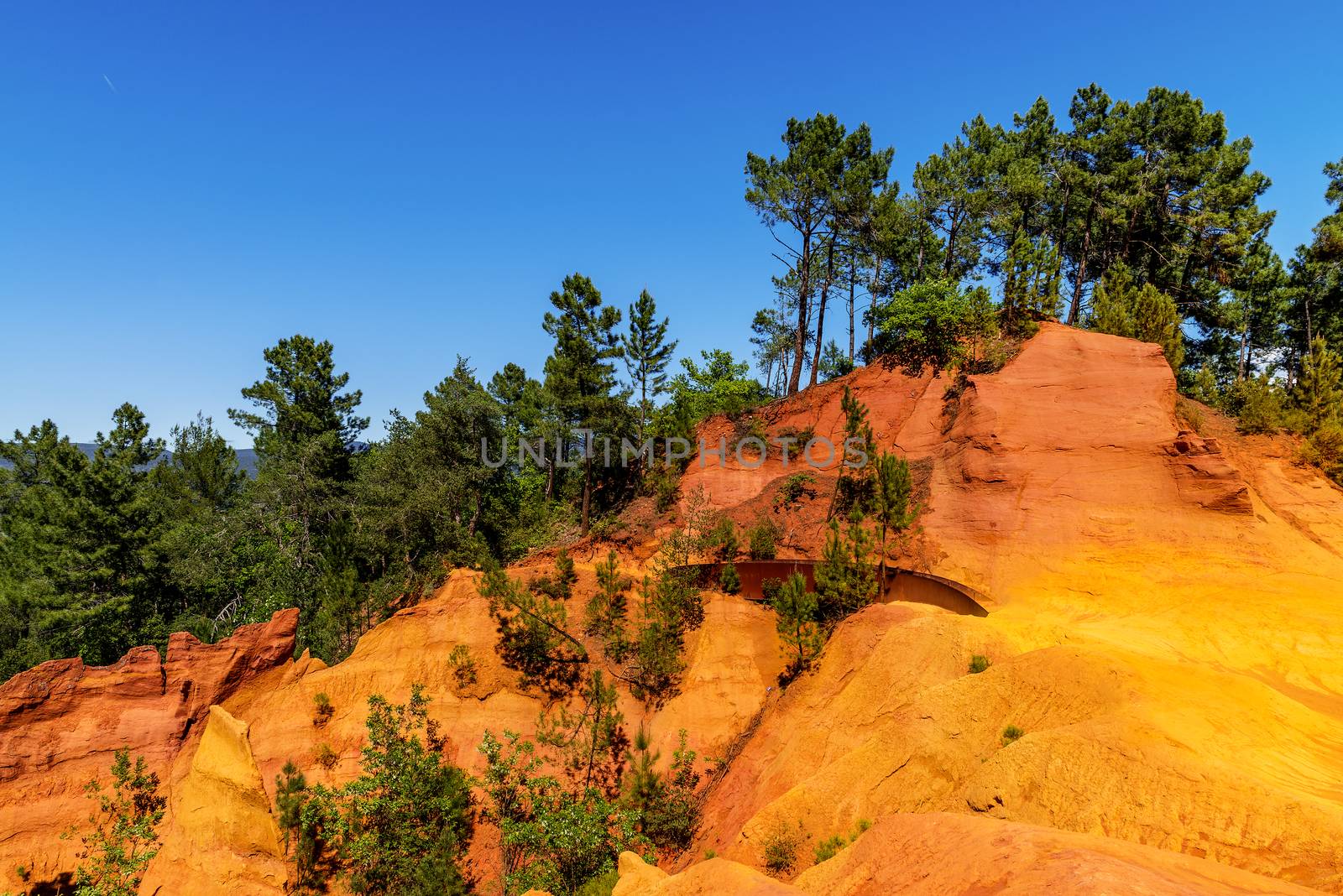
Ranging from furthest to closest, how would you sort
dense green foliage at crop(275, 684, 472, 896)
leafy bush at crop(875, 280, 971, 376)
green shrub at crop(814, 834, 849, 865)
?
leafy bush at crop(875, 280, 971, 376), dense green foliage at crop(275, 684, 472, 896), green shrub at crop(814, 834, 849, 865)

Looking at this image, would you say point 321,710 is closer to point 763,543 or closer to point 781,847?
point 781,847

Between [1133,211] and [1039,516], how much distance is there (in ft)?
80.7

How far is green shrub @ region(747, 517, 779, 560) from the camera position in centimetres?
2648

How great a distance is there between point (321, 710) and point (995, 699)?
2027 cm

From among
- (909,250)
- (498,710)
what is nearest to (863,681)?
(498,710)

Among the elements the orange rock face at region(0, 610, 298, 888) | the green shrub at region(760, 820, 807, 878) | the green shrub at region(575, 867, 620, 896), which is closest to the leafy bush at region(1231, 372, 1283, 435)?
the green shrub at region(760, 820, 807, 878)

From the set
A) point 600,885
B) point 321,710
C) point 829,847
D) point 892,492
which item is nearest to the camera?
point 829,847

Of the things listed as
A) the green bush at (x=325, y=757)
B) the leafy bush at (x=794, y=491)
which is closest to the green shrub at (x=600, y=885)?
the green bush at (x=325, y=757)

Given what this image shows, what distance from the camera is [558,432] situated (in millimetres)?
32844

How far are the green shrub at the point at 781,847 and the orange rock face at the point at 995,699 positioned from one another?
0.19m

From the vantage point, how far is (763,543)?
26.5 m

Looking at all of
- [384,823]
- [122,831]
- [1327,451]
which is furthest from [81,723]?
[1327,451]

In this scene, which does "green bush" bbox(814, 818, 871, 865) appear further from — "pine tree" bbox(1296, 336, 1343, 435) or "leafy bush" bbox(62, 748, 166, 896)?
"pine tree" bbox(1296, 336, 1343, 435)

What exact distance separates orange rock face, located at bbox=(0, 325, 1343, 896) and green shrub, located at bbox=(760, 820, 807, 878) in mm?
193
